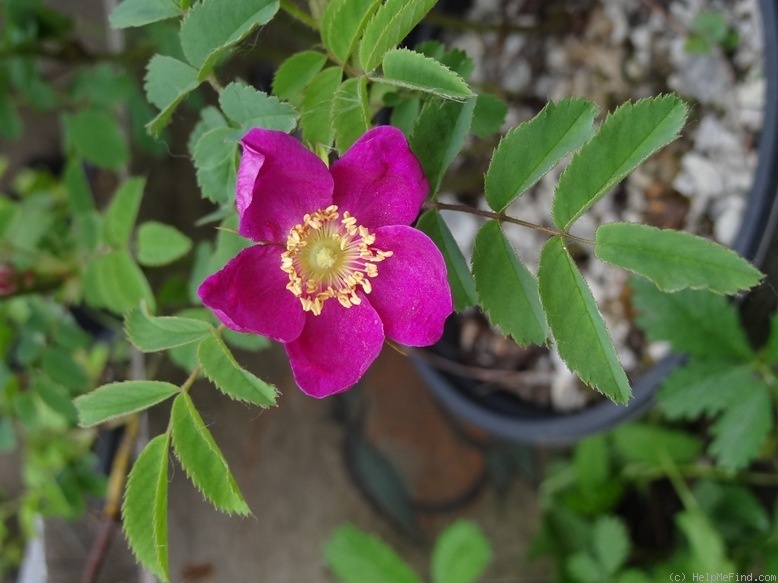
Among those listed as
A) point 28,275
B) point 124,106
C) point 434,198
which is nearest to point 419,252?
point 434,198

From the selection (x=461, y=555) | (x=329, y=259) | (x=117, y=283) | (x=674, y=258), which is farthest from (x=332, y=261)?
(x=461, y=555)

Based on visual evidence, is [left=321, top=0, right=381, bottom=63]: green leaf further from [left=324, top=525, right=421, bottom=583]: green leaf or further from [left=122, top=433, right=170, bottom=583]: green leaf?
[left=324, top=525, right=421, bottom=583]: green leaf

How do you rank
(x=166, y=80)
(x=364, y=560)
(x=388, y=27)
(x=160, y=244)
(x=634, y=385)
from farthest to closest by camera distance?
(x=364, y=560), (x=634, y=385), (x=160, y=244), (x=166, y=80), (x=388, y=27)

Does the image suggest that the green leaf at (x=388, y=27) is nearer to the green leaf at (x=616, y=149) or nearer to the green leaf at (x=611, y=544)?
the green leaf at (x=616, y=149)

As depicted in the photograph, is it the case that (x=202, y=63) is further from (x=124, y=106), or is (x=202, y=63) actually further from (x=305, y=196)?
(x=124, y=106)

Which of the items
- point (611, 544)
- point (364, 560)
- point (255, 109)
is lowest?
point (364, 560)

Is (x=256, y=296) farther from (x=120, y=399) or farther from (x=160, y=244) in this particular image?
(x=160, y=244)

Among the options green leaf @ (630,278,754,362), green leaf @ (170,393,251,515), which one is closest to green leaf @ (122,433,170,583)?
green leaf @ (170,393,251,515)
